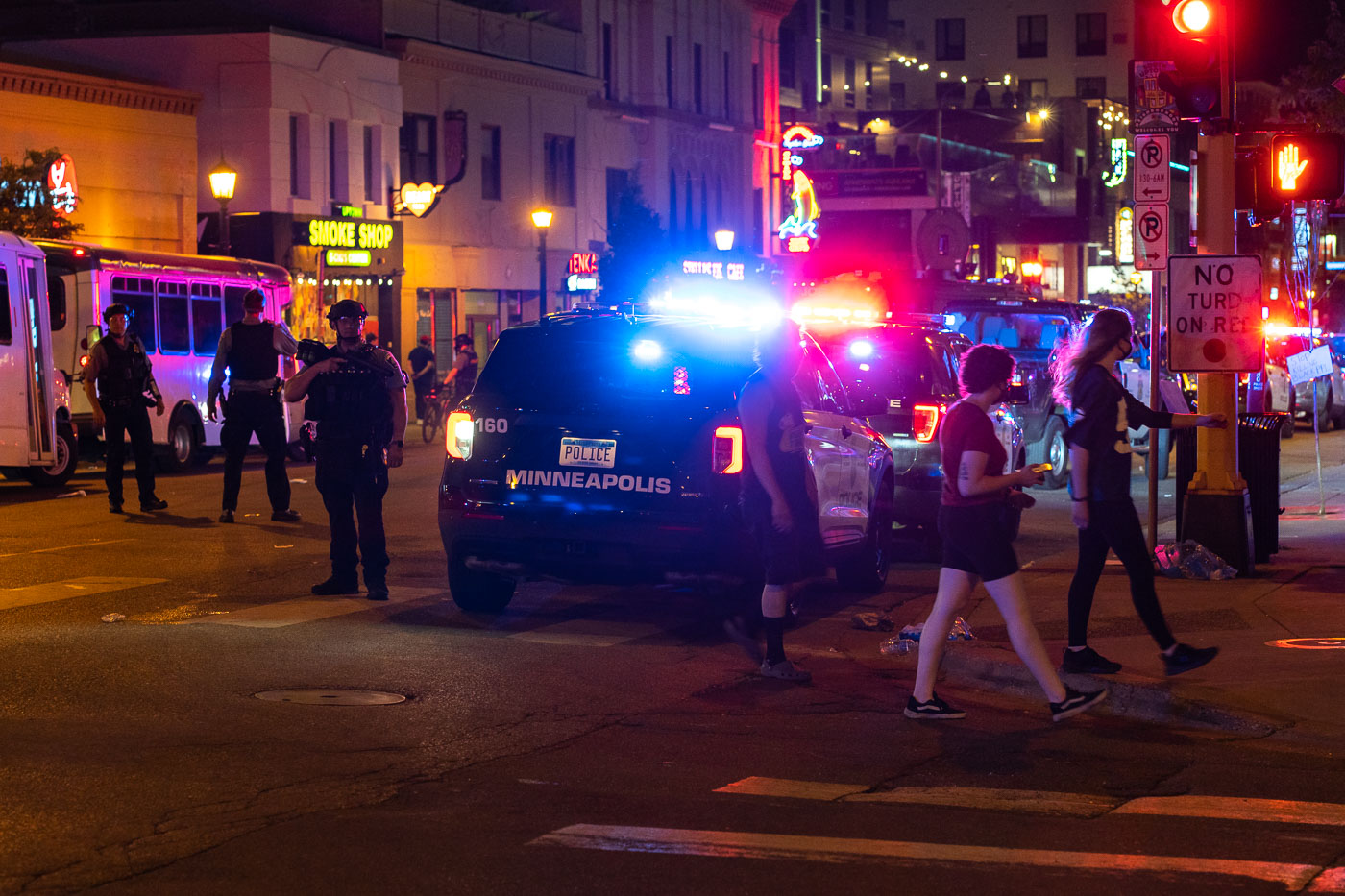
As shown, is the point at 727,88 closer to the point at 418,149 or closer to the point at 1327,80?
the point at 418,149

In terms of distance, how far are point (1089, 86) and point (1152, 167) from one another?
84.8 m

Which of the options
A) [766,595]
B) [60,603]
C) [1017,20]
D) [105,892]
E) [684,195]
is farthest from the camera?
[1017,20]

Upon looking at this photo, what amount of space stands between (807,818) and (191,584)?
7.00 metres

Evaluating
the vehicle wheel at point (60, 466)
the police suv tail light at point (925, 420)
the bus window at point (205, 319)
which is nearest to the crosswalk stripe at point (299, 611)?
the police suv tail light at point (925, 420)

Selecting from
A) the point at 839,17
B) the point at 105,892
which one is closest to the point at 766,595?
the point at 105,892

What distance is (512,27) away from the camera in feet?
145

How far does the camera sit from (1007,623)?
8.20 metres

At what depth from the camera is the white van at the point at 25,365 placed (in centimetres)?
1953

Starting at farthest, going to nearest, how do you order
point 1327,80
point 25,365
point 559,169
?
1. point 559,169
2. point 1327,80
3. point 25,365

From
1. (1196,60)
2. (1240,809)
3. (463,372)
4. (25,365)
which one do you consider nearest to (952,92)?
(463,372)

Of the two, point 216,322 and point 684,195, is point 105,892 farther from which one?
point 684,195

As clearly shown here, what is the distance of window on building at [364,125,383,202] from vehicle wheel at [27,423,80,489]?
18960mm

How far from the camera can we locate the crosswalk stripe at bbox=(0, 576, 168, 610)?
449 inches

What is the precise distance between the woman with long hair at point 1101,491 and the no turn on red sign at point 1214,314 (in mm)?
3058
